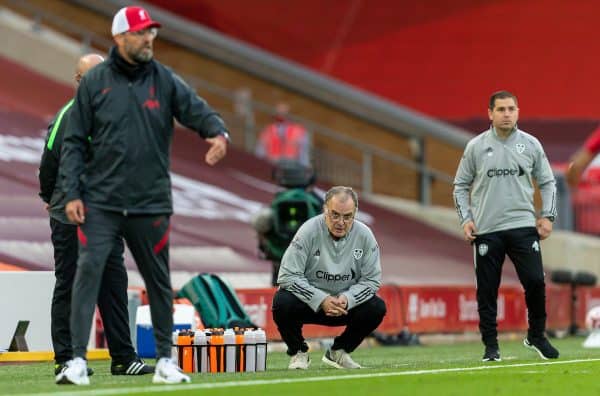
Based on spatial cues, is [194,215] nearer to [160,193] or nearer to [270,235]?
[270,235]

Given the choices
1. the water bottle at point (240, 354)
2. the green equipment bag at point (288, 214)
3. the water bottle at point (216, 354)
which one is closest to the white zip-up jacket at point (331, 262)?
the water bottle at point (240, 354)

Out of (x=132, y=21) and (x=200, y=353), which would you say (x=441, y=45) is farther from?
(x=132, y=21)

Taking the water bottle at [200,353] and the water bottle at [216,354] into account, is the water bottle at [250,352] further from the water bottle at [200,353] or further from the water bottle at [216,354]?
the water bottle at [200,353]

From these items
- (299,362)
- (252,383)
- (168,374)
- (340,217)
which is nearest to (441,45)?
(340,217)

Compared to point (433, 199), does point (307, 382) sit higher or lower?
lower

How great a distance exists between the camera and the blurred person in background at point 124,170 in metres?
8.74

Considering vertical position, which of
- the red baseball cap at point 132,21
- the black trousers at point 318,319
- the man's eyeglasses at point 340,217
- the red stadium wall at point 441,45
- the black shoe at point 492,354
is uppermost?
the red stadium wall at point 441,45

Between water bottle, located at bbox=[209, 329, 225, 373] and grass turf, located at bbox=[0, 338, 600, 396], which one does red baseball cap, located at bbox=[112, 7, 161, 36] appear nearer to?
grass turf, located at bbox=[0, 338, 600, 396]

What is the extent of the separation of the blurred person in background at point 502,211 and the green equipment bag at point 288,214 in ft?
11.1

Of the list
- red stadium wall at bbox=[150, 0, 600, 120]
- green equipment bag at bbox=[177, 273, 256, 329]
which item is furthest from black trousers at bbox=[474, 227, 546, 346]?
red stadium wall at bbox=[150, 0, 600, 120]

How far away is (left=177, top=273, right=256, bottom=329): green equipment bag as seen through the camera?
1277cm

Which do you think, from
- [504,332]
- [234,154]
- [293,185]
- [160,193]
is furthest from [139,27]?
[234,154]

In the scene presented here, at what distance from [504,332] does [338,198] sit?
25.3 ft

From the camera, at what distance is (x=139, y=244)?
884 centimetres
